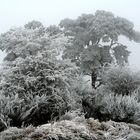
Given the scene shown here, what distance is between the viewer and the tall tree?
14945mm

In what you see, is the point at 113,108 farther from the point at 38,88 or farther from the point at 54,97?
the point at 38,88

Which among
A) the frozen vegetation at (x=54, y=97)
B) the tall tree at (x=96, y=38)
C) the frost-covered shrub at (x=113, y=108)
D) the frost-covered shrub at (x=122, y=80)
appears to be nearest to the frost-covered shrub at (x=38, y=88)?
the frozen vegetation at (x=54, y=97)

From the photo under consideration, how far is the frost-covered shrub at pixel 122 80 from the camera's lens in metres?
10.8

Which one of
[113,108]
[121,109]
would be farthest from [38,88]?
[121,109]

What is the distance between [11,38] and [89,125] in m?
3.81

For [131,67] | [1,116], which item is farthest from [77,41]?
[1,116]

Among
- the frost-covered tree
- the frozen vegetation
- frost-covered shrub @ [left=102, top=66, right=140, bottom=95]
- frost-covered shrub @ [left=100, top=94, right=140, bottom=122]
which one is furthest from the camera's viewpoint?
frost-covered shrub @ [left=102, top=66, right=140, bottom=95]

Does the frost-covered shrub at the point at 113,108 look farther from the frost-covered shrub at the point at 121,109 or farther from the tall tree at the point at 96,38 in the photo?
the tall tree at the point at 96,38

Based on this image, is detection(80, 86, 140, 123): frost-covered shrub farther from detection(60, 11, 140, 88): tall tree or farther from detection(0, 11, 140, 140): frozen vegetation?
detection(60, 11, 140, 88): tall tree

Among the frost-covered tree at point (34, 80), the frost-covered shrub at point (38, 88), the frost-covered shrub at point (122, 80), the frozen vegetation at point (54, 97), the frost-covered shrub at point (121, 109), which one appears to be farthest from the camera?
the frost-covered shrub at point (122, 80)

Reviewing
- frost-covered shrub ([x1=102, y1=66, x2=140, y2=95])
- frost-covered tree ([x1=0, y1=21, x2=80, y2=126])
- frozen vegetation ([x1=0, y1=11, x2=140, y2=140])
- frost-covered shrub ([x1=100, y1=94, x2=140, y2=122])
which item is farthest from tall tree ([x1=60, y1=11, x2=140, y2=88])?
frost-covered tree ([x1=0, y1=21, x2=80, y2=126])

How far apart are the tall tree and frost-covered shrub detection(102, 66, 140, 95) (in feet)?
11.4

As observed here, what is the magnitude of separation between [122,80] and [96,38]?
5132 mm

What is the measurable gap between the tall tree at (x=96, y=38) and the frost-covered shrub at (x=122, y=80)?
Answer: 3.46m
